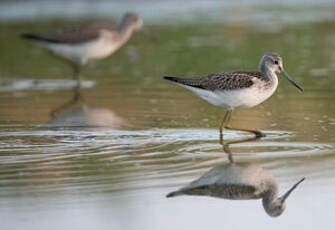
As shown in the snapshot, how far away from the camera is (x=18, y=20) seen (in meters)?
22.7

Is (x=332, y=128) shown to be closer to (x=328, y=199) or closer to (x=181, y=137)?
(x=181, y=137)

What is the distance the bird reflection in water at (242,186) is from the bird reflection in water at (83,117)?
2826mm

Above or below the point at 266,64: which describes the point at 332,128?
below

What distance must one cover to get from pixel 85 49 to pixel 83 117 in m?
3.67

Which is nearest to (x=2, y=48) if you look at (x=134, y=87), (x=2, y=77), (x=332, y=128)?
(x=2, y=77)

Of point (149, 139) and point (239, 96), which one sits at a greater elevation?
point (239, 96)

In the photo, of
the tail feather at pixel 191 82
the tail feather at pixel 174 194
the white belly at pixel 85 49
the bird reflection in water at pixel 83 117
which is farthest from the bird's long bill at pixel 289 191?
the white belly at pixel 85 49

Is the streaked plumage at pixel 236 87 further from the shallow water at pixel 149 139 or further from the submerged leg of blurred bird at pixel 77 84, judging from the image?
the submerged leg of blurred bird at pixel 77 84

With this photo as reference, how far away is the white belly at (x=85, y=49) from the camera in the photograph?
14242 millimetres

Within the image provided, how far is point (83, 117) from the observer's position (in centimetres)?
1084

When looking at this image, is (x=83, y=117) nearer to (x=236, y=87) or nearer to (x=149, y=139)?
(x=149, y=139)

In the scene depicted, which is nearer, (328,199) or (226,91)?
(328,199)

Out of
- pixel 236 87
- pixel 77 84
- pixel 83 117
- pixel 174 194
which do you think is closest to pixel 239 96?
pixel 236 87

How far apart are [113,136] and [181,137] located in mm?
838
